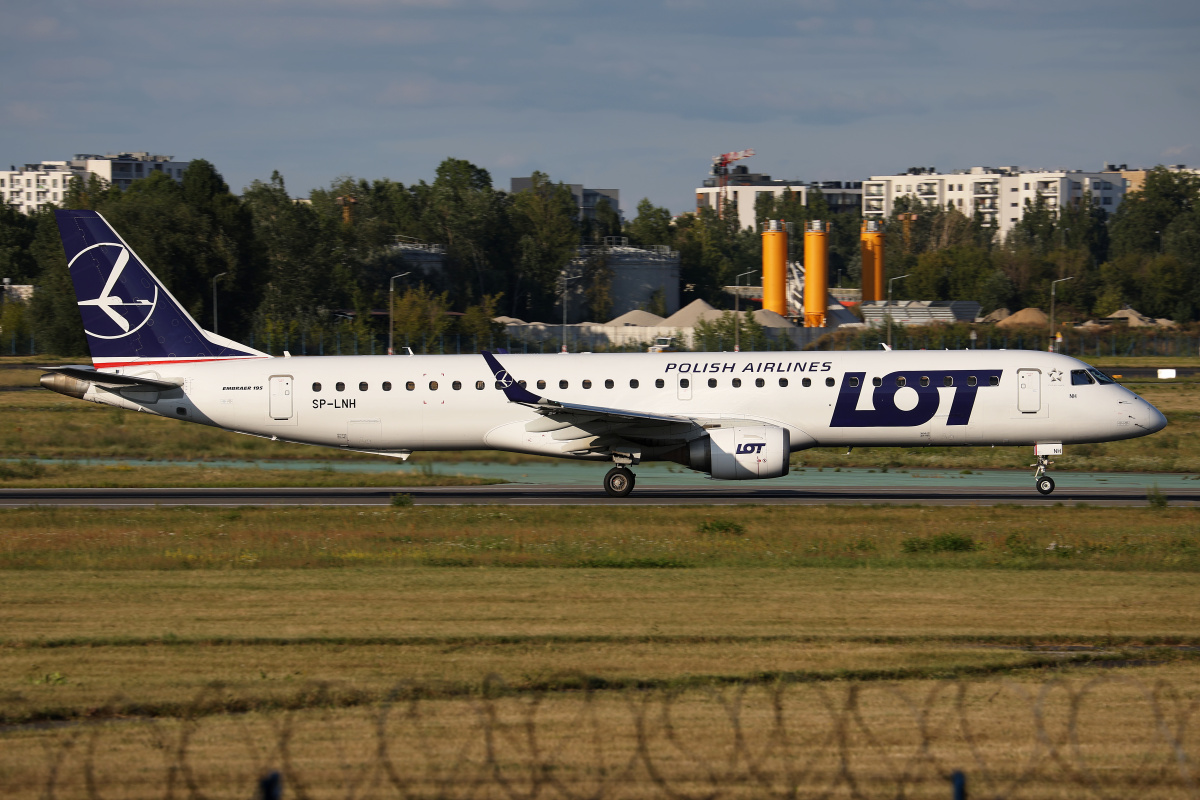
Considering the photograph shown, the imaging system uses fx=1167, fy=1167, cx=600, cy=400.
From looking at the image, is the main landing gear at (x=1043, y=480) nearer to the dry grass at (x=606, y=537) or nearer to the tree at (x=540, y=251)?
the dry grass at (x=606, y=537)

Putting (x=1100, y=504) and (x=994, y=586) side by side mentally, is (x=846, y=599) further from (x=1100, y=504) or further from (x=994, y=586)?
(x=1100, y=504)

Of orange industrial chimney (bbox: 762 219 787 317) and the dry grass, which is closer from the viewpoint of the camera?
the dry grass

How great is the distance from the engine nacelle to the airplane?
3 cm

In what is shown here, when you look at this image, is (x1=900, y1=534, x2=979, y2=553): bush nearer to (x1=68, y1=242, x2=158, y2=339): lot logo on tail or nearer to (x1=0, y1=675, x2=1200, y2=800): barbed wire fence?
(x1=0, y1=675, x2=1200, y2=800): barbed wire fence

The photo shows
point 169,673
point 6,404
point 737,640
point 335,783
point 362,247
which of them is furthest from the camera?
point 362,247

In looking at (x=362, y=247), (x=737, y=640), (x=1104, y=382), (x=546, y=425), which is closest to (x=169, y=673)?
(x=737, y=640)

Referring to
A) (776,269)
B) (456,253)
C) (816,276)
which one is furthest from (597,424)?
(456,253)

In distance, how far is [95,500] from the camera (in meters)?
28.8

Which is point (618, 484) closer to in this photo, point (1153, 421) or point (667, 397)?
point (667, 397)

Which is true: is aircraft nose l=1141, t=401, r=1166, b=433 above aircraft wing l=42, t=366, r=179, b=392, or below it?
below

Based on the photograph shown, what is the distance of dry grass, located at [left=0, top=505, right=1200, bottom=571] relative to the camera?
19312 mm

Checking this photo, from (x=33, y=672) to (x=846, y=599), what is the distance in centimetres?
1003

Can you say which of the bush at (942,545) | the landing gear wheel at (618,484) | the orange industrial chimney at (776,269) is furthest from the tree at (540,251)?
the bush at (942,545)

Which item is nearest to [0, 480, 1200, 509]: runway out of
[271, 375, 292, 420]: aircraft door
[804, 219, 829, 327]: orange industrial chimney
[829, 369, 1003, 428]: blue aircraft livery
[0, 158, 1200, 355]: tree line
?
[829, 369, 1003, 428]: blue aircraft livery
